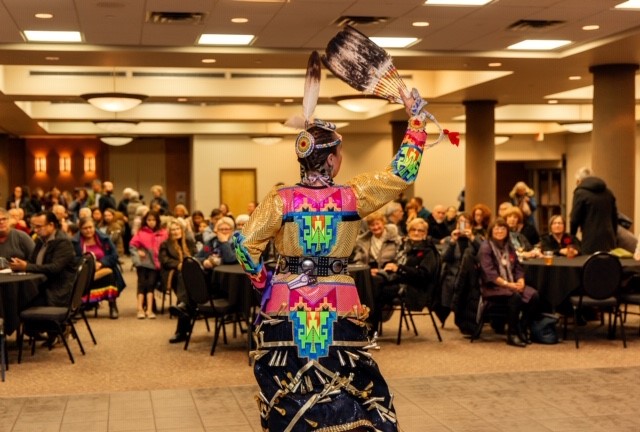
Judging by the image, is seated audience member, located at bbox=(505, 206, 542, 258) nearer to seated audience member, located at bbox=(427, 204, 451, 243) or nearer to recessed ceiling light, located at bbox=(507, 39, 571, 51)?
recessed ceiling light, located at bbox=(507, 39, 571, 51)

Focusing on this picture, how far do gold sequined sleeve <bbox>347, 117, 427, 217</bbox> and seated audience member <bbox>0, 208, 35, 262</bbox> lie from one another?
5593mm

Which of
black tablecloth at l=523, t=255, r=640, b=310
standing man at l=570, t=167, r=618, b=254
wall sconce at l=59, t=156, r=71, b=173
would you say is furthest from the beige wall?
black tablecloth at l=523, t=255, r=640, b=310

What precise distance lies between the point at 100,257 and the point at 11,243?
5.79 ft

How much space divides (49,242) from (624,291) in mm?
5508

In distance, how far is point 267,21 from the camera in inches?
364

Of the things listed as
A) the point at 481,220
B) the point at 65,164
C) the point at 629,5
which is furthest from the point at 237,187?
the point at 629,5

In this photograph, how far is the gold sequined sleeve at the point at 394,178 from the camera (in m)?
3.95

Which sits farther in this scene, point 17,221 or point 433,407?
point 17,221

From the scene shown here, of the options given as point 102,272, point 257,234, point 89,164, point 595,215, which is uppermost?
point 89,164

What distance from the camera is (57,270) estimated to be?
8.34 metres

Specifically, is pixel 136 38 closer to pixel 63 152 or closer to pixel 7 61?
pixel 7 61

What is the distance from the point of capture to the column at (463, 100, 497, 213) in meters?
16.2

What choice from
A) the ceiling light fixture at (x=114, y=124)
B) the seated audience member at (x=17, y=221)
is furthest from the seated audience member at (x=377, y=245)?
the ceiling light fixture at (x=114, y=124)

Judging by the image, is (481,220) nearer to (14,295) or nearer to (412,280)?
(412,280)
